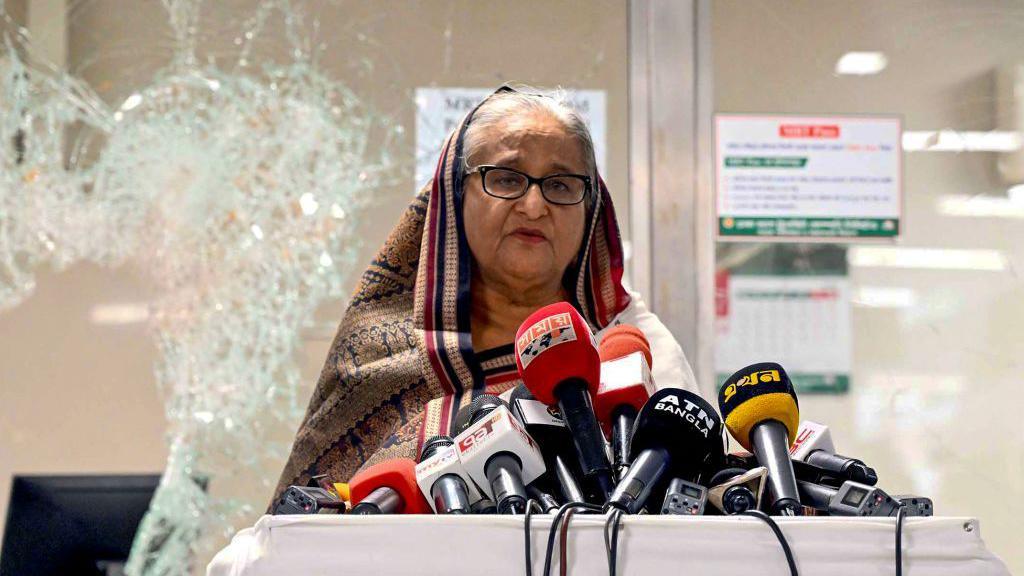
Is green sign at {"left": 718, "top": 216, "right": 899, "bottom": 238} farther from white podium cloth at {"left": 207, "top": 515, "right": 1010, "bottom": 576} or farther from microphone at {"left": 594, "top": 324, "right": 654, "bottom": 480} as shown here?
white podium cloth at {"left": 207, "top": 515, "right": 1010, "bottom": 576}

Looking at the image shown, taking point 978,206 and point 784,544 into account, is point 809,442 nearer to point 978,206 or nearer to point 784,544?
point 784,544

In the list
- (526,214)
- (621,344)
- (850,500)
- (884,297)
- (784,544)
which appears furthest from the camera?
(884,297)

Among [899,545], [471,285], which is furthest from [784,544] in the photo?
[471,285]

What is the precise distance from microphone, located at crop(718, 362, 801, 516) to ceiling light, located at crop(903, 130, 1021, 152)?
2721 mm

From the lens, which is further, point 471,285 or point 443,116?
point 443,116

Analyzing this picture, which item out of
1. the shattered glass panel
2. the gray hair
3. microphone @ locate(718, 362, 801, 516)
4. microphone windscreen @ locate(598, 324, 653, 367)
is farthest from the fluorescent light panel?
microphone @ locate(718, 362, 801, 516)

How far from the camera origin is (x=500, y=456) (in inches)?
41.9

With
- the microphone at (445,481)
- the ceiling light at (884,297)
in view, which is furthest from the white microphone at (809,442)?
the ceiling light at (884,297)

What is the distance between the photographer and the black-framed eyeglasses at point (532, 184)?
198 centimetres

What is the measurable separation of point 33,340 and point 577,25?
2.00 meters

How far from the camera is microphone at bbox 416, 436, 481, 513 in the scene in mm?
1055

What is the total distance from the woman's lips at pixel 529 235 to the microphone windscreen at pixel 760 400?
86 cm

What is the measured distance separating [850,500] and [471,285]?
1.14 meters

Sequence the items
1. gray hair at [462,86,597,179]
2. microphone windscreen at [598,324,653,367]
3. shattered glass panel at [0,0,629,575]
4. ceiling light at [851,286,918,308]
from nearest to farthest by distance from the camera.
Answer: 1. microphone windscreen at [598,324,653,367]
2. gray hair at [462,86,597,179]
3. shattered glass panel at [0,0,629,575]
4. ceiling light at [851,286,918,308]
